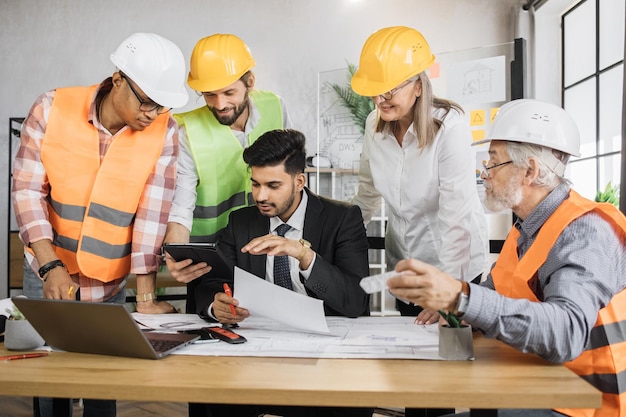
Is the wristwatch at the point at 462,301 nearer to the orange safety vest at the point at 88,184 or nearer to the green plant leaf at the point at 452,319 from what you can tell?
the green plant leaf at the point at 452,319

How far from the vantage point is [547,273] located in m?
1.39

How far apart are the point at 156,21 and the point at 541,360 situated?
5029 millimetres

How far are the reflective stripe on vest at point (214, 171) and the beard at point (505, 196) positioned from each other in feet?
3.92

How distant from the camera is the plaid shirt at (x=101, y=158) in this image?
2.11 metres

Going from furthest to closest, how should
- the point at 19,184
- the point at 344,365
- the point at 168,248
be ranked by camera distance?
the point at 19,184, the point at 168,248, the point at 344,365

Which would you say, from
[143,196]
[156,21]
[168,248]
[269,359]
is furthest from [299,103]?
[269,359]

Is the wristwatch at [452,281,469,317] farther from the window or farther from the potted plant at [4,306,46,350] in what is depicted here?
the window

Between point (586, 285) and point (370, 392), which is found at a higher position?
point (586, 285)

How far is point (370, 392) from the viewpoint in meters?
1.09

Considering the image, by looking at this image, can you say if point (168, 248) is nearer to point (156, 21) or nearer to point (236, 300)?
point (236, 300)

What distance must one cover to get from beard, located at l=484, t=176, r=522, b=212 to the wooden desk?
0.41 metres

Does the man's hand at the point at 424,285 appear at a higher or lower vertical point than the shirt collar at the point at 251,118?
lower

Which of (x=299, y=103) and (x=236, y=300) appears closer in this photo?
(x=236, y=300)

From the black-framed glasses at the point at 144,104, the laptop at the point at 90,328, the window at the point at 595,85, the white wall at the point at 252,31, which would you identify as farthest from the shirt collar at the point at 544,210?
the white wall at the point at 252,31
